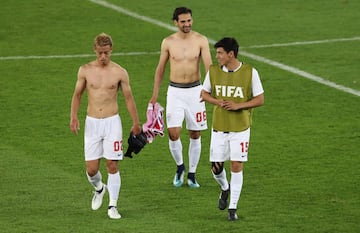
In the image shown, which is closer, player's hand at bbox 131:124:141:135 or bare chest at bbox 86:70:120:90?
bare chest at bbox 86:70:120:90

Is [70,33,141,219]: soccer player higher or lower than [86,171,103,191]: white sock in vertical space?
higher

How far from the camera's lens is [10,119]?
25250mm

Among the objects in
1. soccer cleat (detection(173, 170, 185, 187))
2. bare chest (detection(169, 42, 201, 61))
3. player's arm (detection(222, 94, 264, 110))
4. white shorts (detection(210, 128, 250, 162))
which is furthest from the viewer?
soccer cleat (detection(173, 170, 185, 187))

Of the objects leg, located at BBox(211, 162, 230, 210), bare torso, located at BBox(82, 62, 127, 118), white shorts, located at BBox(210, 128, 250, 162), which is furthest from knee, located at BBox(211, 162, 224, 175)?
bare torso, located at BBox(82, 62, 127, 118)

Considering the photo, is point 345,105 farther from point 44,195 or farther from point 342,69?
point 44,195

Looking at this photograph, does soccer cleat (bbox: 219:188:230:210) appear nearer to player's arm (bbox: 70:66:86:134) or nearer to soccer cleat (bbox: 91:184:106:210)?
soccer cleat (bbox: 91:184:106:210)

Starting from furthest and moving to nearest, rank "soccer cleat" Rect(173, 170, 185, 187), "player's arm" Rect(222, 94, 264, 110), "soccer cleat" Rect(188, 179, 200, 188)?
"soccer cleat" Rect(173, 170, 185, 187) < "soccer cleat" Rect(188, 179, 200, 188) < "player's arm" Rect(222, 94, 264, 110)

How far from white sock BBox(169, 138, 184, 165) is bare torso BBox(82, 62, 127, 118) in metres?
2.33

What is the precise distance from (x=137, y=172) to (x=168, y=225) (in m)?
3.37

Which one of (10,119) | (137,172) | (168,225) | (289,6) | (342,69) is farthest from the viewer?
(289,6)

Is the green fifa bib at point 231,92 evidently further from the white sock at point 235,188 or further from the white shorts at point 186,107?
the white shorts at point 186,107

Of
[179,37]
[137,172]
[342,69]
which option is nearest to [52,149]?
[137,172]

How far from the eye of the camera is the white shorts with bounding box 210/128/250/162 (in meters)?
18.6

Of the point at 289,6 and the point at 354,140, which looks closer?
the point at 354,140
